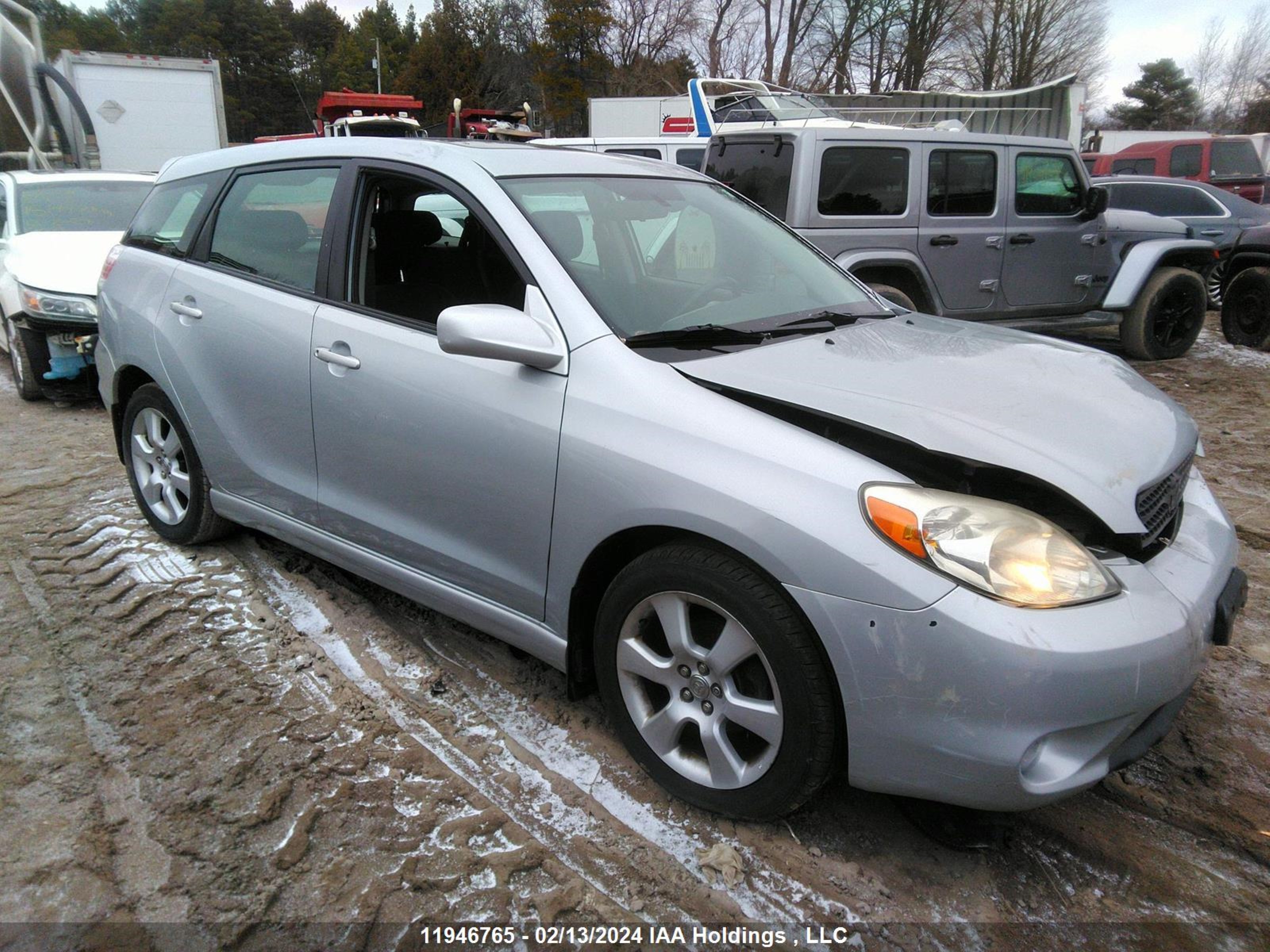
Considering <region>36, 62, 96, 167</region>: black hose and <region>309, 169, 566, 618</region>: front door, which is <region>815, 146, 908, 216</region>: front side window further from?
<region>36, 62, 96, 167</region>: black hose

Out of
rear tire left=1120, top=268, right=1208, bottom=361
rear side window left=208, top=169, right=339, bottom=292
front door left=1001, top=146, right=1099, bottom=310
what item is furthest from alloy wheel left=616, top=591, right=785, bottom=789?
rear tire left=1120, top=268, right=1208, bottom=361

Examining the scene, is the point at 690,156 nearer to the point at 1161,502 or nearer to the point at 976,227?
the point at 976,227

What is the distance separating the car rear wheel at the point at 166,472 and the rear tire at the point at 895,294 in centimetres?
428

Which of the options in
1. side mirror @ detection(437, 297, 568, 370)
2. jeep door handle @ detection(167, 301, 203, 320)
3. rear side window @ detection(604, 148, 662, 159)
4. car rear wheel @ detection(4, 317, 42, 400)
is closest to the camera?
side mirror @ detection(437, 297, 568, 370)

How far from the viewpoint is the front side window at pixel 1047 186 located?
7.40m

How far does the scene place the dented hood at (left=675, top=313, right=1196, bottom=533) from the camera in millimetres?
2152

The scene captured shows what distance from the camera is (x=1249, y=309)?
8984mm

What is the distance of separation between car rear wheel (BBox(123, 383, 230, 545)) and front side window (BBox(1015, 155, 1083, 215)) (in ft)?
21.2

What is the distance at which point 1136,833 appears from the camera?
2.43 m

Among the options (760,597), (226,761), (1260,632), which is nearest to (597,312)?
(760,597)

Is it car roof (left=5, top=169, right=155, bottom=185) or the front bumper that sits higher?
car roof (left=5, top=169, right=155, bottom=185)

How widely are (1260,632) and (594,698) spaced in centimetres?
258

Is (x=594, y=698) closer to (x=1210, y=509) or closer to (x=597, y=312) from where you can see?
(x=597, y=312)

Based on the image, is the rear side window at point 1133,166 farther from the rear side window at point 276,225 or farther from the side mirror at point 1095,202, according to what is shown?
the rear side window at point 276,225
